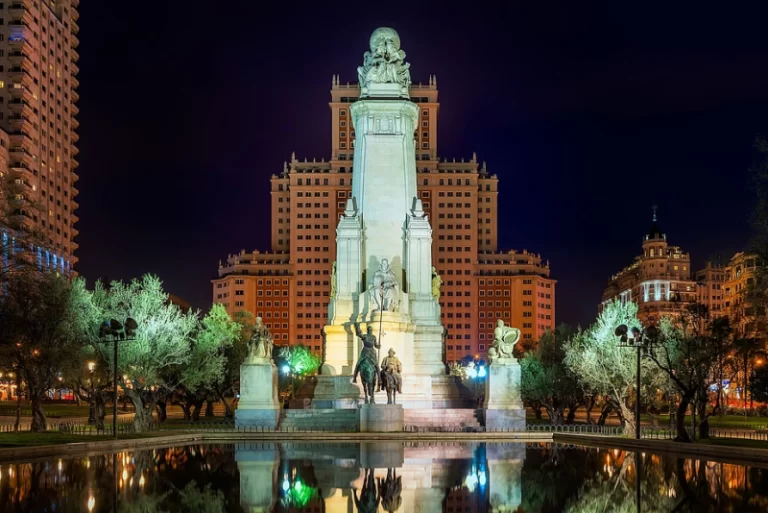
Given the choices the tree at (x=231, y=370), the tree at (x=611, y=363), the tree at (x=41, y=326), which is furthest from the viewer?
the tree at (x=231, y=370)

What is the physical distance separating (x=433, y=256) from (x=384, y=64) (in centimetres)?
11422

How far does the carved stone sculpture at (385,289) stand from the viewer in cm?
5644

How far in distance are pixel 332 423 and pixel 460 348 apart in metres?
135

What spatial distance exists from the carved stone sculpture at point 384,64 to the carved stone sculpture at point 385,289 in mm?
12537

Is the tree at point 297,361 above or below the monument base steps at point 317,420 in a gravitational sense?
above

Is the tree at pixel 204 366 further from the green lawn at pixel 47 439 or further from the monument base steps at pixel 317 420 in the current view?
the green lawn at pixel 47 439

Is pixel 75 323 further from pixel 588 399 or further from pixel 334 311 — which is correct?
pixel 588 399

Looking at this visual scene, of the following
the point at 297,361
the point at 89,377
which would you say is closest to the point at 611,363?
the point at 89,377

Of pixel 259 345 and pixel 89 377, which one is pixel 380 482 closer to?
pixel 259 345

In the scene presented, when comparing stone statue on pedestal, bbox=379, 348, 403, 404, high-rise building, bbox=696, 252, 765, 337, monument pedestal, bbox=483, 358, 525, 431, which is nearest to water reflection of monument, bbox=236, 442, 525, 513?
stone statue on pedestal, bbox=379, 348, 403, 404

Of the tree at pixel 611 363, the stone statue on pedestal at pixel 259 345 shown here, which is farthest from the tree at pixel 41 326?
the tree at pixel 611 363

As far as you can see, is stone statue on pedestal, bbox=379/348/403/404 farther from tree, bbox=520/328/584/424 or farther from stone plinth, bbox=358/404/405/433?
tree, bbox=520/328/584/424

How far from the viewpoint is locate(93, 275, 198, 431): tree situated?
51.2 metres

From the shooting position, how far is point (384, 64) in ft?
205
